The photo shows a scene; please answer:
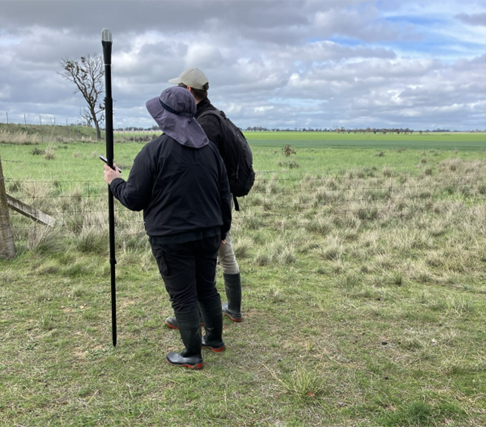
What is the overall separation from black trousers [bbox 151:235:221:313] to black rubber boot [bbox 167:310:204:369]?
2.8 inches

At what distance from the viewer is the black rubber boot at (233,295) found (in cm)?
426

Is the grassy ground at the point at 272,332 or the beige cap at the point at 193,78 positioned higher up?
the beige cap at the point at 193,78

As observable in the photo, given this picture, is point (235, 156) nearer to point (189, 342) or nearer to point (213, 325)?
point (213, 325)

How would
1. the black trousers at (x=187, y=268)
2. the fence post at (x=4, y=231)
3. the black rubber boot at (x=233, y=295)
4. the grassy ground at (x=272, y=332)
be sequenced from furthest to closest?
the fence post at (x=4, y=231) < the black rubber boot at (x=233, y=295) < the black trousers at (x=187, y=268) < the grassy ground at (x=272, y=332)

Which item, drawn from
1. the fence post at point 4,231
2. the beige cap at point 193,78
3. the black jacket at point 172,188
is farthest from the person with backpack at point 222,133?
the fence post at point 4,231

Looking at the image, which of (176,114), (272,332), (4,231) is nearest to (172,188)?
(176,114)

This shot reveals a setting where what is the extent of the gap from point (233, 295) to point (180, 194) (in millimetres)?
1649

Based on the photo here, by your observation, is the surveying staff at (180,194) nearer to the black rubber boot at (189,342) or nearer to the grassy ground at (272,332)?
the black rubber boot at (189,342)

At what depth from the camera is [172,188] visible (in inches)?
119

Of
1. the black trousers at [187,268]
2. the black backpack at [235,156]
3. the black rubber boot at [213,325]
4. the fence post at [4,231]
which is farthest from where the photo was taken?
the fence post at [4,231]

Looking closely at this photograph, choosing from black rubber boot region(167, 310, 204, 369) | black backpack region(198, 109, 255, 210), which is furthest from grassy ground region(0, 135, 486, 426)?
black backpack region(198, 109, 255, 210)

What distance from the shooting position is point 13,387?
3.13 meters

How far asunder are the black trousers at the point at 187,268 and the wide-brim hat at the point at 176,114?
75 centimetres

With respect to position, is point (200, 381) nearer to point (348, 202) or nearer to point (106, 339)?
point (106, 339)
